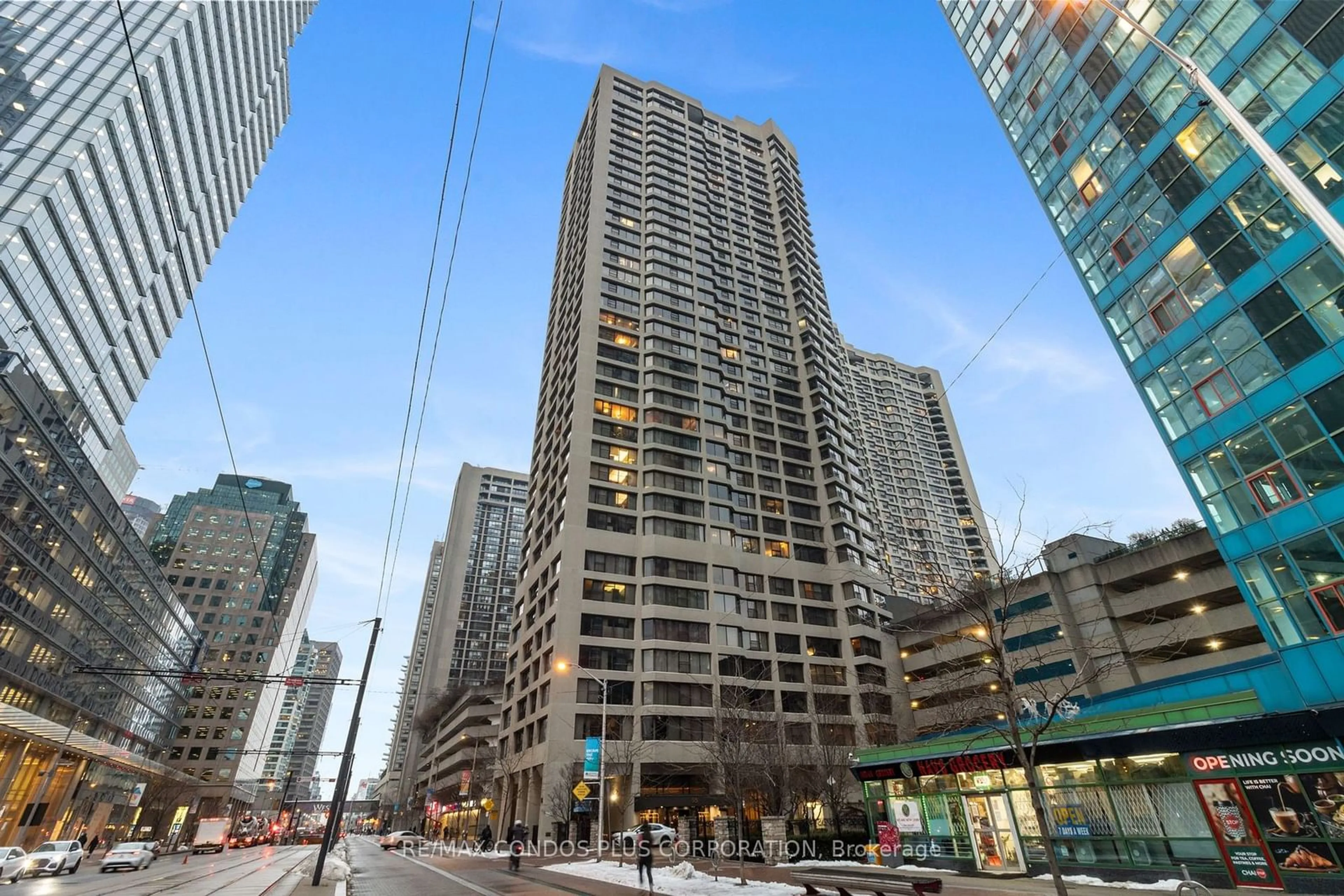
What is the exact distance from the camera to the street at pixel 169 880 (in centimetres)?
1834

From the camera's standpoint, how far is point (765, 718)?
177ft

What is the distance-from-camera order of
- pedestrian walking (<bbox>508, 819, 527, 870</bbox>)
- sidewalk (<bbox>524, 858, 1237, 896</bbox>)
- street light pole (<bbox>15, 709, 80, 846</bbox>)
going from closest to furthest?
sidewalk (<bbox>524, 858, 1237, 896</bbox>) < pedestrian walking (<bbox>508, 819, 527, 870</bbox>) < street light pole (<bbox>15, 709, 80, 846</bbox>)

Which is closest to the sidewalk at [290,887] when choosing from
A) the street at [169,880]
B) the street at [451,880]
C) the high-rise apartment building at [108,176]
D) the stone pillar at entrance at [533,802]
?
the street at [169,880]

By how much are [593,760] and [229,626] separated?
128642mm

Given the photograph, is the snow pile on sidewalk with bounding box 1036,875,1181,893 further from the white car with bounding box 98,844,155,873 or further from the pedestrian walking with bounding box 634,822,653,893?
the white car with bounding box 98,844,155,873

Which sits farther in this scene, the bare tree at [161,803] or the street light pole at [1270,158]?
the bare tree at [161,803]

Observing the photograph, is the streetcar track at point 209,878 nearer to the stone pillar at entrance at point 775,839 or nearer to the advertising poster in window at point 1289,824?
the stone pillar at entrance at point 775,839

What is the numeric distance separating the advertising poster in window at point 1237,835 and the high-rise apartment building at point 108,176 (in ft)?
234

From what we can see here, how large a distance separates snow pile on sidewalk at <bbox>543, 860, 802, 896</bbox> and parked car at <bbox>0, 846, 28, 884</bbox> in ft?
67.8

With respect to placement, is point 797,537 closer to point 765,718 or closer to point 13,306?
point 765,718

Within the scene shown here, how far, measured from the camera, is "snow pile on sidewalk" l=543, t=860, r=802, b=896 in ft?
58.3

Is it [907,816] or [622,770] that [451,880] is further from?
[622,770]

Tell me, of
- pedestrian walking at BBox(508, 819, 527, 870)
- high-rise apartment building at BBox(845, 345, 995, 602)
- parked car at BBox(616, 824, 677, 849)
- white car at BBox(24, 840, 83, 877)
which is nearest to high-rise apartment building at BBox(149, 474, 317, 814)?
white car at BBox(24, 840, 83, 877)

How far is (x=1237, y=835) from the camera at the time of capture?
1634 centimetres
